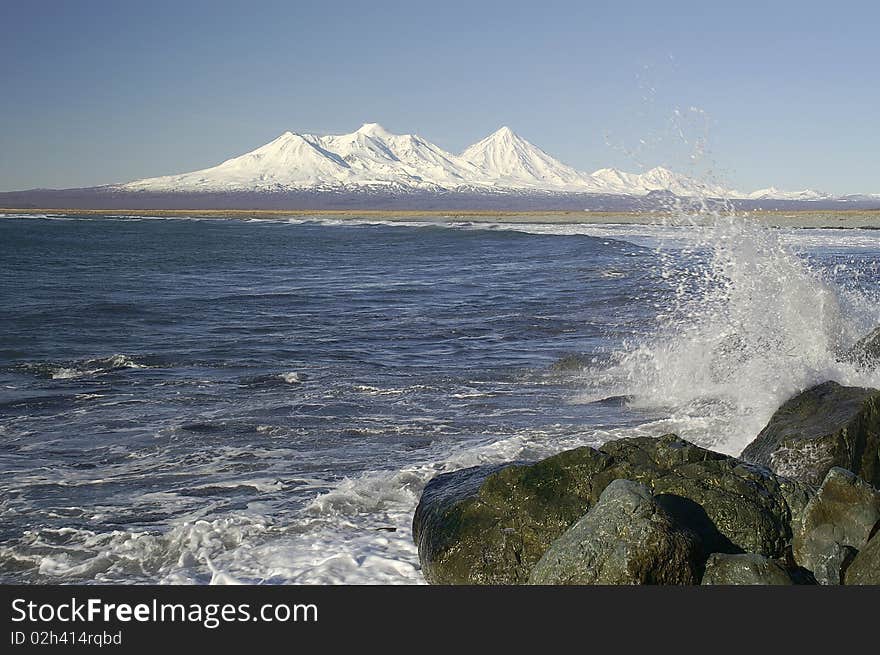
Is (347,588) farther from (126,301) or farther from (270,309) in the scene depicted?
(126,301)

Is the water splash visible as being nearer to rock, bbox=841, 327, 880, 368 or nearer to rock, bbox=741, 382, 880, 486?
rock, bbox=841, 327, 880, 368

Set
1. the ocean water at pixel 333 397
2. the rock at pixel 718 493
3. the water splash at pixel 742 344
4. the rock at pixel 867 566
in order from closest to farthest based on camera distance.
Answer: the rock at pixel 867 566 < the rock at pixel 718 493 < the ocean water at pixel 333 397 < the water splash at pixel 742 344

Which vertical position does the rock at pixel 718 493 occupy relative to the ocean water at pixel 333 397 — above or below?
above

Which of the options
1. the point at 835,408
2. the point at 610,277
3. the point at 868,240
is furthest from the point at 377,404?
the point at 868,240

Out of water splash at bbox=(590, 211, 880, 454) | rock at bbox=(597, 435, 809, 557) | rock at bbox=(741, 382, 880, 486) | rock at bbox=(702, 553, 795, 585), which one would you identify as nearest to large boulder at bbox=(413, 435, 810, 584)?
rock at bbox=(597, 435, 809, 557)

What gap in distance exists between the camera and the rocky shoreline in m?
4.56

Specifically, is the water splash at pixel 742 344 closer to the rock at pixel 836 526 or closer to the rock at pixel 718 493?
the rock at pixel 718 493

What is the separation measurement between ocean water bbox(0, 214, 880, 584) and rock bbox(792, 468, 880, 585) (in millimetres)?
2411

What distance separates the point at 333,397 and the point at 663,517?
24.0 feet

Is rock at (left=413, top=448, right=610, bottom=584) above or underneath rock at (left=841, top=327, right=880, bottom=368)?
underneath

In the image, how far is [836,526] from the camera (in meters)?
5.03

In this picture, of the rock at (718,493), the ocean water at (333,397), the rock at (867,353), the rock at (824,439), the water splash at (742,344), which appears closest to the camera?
the rock at (718,493)

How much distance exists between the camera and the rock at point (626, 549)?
447 centimetres

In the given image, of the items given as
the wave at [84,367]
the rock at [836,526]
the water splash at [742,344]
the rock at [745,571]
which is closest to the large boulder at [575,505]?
the rock at [836,526]
